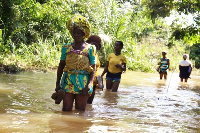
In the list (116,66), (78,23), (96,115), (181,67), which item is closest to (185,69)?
(181,67)

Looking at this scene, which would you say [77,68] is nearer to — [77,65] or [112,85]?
[77,65]

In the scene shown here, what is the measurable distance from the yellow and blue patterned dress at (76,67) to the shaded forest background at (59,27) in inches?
271

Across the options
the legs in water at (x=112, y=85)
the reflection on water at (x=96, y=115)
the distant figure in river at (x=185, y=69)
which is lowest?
the reflection on water at (x=96, y=115)

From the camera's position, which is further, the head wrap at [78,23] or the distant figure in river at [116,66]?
the distant figure in river at [116,66]

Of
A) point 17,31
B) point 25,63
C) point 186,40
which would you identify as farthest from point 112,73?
point 186,40

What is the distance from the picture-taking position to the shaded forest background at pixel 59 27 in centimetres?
1392

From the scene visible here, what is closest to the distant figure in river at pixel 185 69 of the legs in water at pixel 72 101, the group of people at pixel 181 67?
the group of people at pixel 181 67

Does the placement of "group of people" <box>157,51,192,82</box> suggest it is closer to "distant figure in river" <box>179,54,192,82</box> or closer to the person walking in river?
"distant figure in river" <box>179,54,192,82</box>

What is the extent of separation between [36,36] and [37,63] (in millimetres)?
3537

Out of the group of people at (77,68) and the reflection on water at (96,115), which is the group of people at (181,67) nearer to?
the reflection on water at (96,115)

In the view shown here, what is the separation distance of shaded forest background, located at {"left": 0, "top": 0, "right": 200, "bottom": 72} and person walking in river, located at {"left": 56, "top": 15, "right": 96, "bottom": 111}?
6.88 meters

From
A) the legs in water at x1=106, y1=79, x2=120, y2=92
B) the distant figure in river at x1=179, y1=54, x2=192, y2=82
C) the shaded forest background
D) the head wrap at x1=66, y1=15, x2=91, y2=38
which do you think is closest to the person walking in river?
the head wrap at x1=66, y1=15, x2=91, y2=38

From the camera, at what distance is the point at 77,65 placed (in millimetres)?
5082

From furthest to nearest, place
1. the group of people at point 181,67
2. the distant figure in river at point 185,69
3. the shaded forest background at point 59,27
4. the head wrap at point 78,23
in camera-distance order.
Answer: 1. the distant figure in river at point 185,69
2. the group of people at point 181,67
3. the shaded forest background at point 59,27
4. the head wrap at point 78,23
